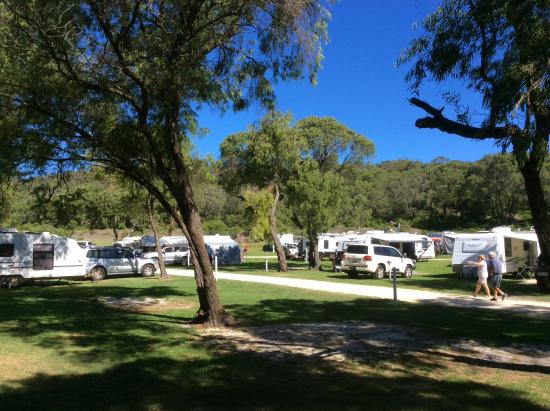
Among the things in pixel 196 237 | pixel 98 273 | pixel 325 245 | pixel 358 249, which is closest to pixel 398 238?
pixel 325 245

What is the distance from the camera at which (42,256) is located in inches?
874

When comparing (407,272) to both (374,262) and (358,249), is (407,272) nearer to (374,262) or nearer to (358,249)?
(374,262)

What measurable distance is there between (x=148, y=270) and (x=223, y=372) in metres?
21.4

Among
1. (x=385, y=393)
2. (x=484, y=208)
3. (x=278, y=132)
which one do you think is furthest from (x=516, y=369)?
(x=484, y=208)

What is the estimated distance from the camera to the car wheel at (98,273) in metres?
25.3

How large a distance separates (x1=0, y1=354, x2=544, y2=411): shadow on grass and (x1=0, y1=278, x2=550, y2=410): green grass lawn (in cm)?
1

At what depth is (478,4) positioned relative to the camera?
7.11m

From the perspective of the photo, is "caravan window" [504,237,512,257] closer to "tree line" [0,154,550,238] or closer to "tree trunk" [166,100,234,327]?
A: "tree line" [0,154,550,238]

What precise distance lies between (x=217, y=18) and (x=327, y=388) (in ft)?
22.9

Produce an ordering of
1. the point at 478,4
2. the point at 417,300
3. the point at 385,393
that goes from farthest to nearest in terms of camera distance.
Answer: the point at 417,300 < the point at 478,4 < the point at 385,393

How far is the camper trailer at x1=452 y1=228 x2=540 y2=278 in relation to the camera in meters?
24.5

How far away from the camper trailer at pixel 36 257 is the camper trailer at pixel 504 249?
1745cm

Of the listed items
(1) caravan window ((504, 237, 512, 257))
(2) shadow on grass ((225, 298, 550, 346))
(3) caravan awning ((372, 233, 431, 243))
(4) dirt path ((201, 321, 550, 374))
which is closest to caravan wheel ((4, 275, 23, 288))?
(2) shadow on grass ((225, 298, 550, 346))

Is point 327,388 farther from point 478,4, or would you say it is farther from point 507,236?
point 507,236
